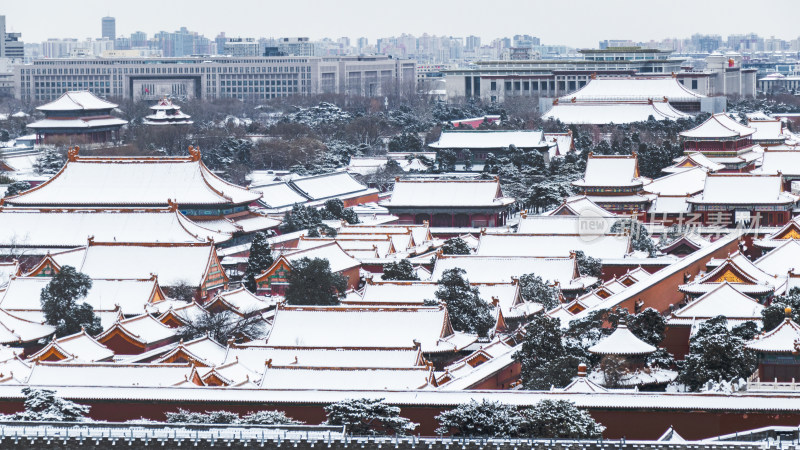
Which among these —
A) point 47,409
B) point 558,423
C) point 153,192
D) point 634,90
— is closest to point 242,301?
point 153,192

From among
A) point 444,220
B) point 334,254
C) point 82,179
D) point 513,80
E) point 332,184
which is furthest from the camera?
point 513,80

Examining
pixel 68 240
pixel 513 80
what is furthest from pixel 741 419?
pixel 513 80

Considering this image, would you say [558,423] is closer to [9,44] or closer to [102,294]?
[102,294]

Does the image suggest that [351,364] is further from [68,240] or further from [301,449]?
[68,240]

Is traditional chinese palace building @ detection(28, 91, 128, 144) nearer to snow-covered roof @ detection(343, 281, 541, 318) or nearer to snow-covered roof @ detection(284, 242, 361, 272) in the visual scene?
snow-covered roof @ detection(284, 242, 361, 272)

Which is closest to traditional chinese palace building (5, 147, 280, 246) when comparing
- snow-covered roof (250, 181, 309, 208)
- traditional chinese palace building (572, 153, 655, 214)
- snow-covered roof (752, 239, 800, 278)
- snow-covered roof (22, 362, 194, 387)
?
snow-covered roof (250, 181, 309, 208)

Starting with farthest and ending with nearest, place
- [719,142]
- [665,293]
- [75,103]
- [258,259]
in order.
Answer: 1. [75,103]
2. [719,142]
3. [258,259]
4. [665,293]
